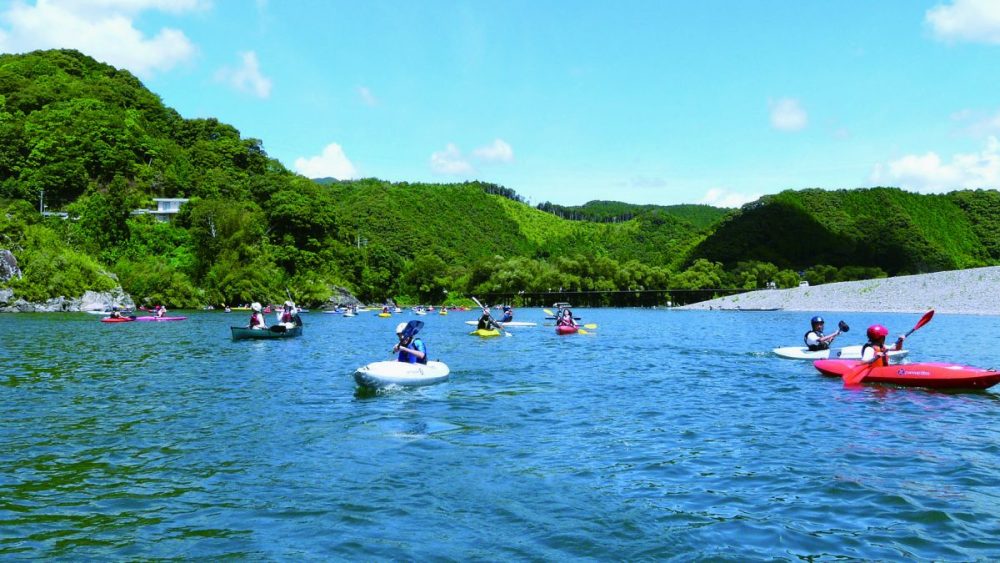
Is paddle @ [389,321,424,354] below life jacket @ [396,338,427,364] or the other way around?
the other way around

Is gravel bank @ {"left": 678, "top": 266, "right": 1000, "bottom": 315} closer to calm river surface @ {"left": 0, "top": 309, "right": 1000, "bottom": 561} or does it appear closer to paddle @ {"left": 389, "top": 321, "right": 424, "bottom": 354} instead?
calm river surface @ {"left": 0, "top": 309, "right": 1000, "bottom": 561}

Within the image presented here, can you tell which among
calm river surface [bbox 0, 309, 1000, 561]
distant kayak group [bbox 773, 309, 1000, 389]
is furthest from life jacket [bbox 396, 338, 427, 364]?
distant kayak group [bbox 773, 309, 1000, 389]

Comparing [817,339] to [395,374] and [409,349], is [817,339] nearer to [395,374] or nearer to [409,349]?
[409,349]

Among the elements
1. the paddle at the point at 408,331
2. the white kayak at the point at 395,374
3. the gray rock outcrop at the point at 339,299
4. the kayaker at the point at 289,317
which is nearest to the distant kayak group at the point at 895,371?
the white kayak at the point at 395,374

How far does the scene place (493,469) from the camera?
10.7 meters

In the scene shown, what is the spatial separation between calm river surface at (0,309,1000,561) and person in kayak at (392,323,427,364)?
3.79 feet

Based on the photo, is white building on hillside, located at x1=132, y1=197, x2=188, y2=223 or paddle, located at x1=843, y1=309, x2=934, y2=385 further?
white building on hillside, located at x1=132, y1=197, x2=188, y2=223

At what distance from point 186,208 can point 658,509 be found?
355 feet

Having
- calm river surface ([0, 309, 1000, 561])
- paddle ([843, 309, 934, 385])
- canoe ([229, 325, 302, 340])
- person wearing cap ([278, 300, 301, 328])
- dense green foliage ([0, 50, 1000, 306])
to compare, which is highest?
dense green foliage ([0, 50, 1000, 306])

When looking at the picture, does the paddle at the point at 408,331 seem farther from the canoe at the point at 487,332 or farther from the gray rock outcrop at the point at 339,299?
the gray rock outcrop at the point at 339,299

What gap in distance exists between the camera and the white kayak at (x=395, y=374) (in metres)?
17.8

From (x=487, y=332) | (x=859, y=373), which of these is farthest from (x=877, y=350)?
(x=487, y=332)

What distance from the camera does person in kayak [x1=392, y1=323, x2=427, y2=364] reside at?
19.0 meters

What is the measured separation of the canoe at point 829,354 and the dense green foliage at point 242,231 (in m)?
73.6
